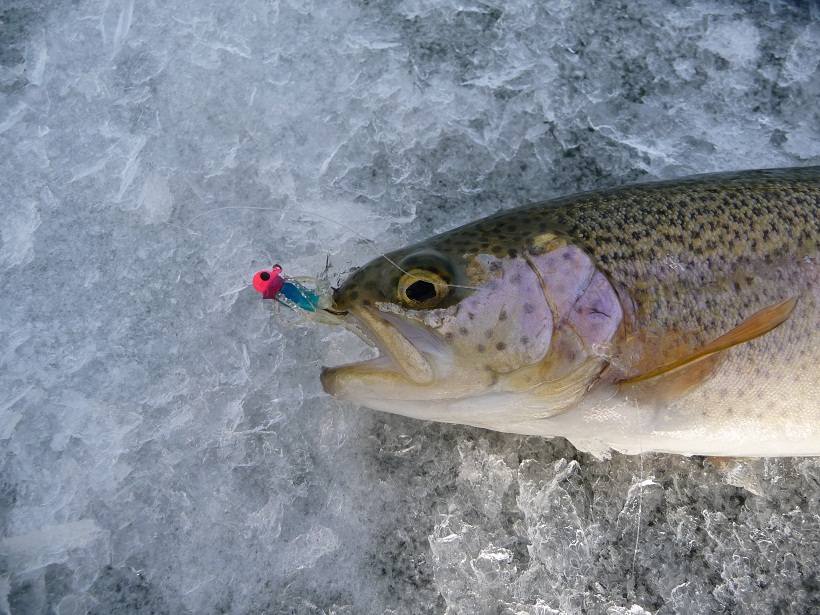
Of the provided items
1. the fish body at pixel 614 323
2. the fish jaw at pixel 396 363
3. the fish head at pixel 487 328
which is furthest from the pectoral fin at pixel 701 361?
the fish jaw at pixel 396 363

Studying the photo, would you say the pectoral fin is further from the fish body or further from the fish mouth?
the fish mouth

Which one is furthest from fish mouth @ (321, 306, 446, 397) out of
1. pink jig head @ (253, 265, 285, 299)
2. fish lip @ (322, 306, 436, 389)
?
pink jig head @ (253, 265, 285, 299)

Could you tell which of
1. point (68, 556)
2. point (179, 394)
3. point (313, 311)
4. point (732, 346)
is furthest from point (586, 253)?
point (68, 556)

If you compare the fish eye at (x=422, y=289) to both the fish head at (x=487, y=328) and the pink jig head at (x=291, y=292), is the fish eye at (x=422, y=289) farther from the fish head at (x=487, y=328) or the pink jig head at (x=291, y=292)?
the pink jig head at (x=291, y=292)

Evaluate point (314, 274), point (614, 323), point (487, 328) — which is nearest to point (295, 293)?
point (314, 274)

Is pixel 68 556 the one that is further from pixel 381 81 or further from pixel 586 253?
pixel 381 81

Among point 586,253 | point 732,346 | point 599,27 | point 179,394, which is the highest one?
point 599,27
